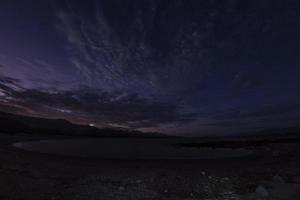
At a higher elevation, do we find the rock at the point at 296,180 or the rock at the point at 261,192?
the rock at the point at 296,180

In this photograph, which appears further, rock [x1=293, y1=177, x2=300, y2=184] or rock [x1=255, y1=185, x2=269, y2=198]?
rock [x1=293, y1=177, x2=300, y2=184]

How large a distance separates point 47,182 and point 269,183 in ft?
37.4

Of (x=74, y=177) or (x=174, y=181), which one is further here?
(x=74, y=177)

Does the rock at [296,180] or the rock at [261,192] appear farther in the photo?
the rock at [296,180]

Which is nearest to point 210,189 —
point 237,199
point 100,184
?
point 237,199

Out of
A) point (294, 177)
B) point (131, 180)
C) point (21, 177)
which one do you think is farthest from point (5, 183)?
point (294, 177)

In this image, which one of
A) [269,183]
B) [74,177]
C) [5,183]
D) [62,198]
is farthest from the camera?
[74,177]

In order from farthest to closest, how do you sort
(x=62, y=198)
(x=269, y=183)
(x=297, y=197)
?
(x=269, y=183)
(x=297, y=197)
(x=62, y=198)

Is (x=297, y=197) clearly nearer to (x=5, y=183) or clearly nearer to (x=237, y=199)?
(x=237, y=199)

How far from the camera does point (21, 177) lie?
12.1 metres

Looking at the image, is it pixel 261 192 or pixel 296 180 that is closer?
pixel 261 192

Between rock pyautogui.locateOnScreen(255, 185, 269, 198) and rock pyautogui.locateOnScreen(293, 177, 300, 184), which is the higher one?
rock pyautogui.locateOnScreen(293, 177, 300, 184)

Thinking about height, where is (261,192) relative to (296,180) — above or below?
below

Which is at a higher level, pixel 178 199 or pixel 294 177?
pixel 294 177
